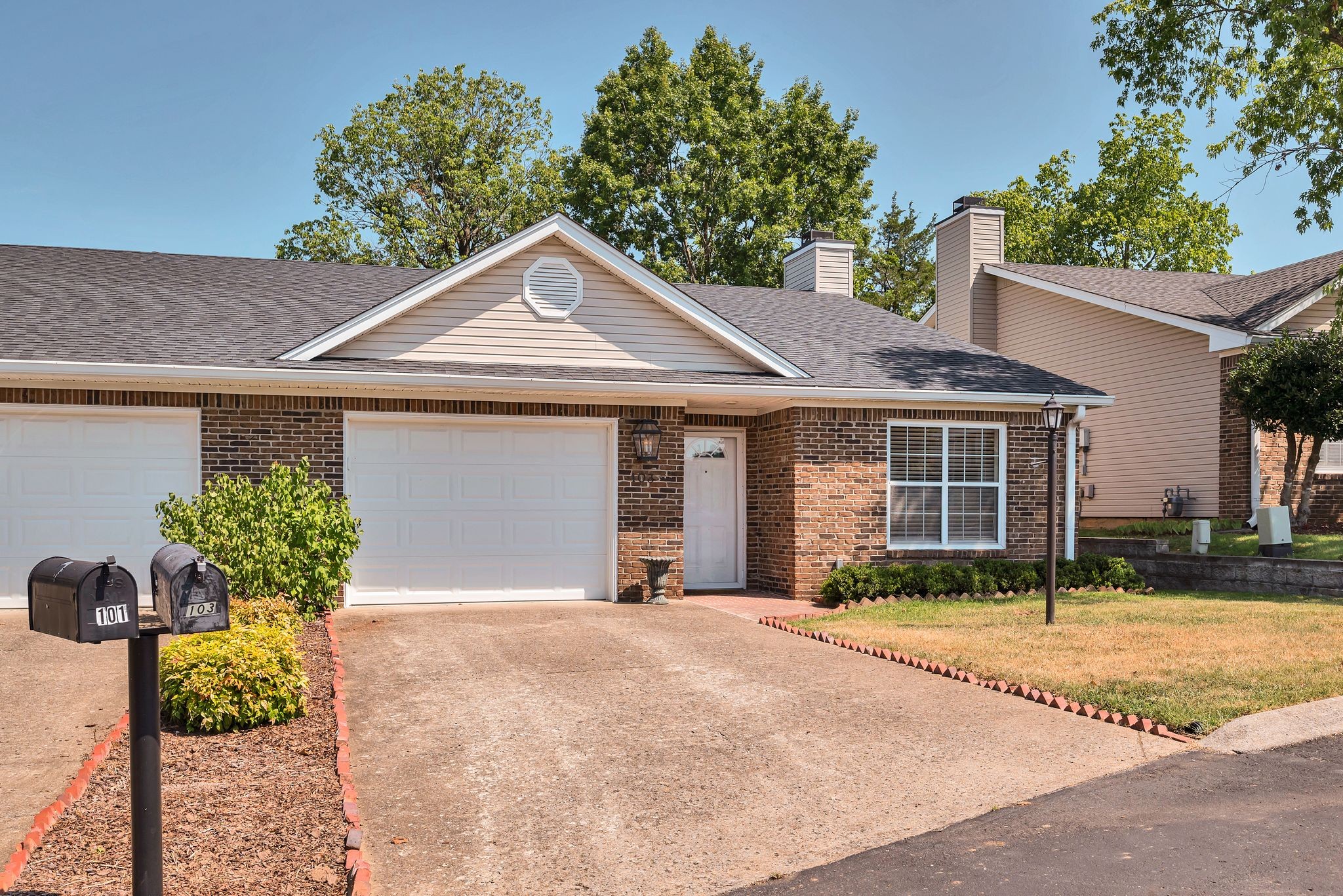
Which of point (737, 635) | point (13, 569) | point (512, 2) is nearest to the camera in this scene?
point (737, 635)

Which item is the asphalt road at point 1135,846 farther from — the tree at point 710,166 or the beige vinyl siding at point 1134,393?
the tree at point 710,166

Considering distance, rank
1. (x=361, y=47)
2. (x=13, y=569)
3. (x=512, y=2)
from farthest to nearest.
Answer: (x=361, y=47)
(x=512, y=2)
(x=13, y=569)

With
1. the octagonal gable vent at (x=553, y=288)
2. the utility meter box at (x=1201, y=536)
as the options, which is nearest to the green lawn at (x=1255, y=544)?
the utility meter box at (x=1201, y=536)

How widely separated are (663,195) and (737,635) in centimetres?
2626

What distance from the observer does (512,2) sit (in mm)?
19500

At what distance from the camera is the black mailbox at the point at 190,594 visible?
3.65 m

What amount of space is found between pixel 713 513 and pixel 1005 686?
7620 millimetres

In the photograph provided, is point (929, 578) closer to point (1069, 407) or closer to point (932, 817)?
point (1069, 407)

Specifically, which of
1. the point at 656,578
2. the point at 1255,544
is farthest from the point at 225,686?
the point at 1255,544

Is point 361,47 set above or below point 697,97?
below

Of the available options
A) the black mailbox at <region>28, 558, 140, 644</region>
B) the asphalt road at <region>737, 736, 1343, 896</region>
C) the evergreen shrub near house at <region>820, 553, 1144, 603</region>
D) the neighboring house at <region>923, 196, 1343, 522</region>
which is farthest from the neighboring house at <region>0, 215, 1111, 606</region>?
the black mailbox at <region>28, 558, 140, 644</region>

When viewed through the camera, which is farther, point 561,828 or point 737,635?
point 737,635

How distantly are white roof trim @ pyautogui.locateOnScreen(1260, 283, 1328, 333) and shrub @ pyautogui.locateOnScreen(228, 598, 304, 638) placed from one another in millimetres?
16240

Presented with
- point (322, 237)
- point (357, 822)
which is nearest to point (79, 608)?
point (357, 822)
